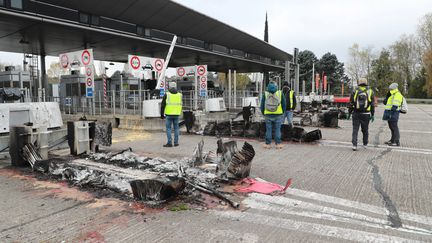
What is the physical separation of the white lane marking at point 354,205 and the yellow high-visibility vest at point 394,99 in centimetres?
598

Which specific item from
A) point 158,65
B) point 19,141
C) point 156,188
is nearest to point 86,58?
point 158,65

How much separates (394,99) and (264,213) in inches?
283

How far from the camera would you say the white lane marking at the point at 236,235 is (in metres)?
3.29

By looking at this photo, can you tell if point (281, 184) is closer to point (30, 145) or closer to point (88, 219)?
point (88, 219)

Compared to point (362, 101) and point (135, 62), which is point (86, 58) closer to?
point (135, 62)

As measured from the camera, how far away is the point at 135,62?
13758 mm

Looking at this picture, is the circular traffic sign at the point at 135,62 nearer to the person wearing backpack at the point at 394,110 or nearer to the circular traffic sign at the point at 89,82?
the circular traffic sign at the point at 89,82

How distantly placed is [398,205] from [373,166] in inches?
94.3

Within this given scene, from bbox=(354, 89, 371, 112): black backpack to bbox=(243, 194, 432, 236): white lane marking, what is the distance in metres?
5.04

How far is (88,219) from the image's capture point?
3.80m

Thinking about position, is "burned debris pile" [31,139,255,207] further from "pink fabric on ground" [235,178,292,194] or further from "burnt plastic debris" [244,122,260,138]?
"burnt plastic debris" [244,122,260,138]

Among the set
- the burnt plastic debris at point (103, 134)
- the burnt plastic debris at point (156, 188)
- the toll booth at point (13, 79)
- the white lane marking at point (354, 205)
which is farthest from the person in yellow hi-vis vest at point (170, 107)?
the toll booth at point (13, 79)

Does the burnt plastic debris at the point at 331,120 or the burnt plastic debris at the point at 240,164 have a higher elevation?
the burnt plastic debris at the point at 331,120

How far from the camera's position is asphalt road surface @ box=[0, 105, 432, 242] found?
3.39 m
